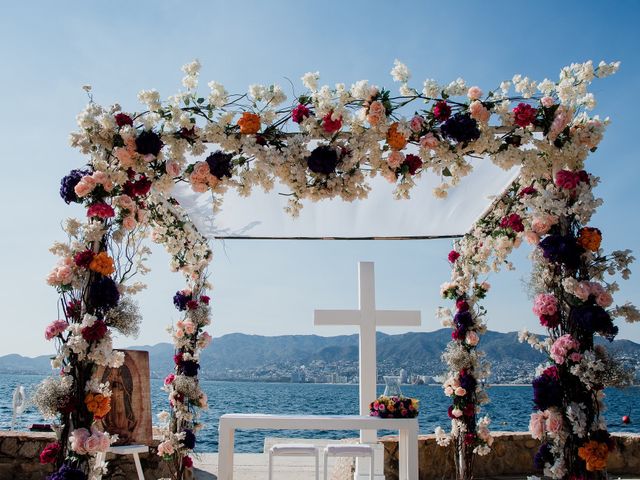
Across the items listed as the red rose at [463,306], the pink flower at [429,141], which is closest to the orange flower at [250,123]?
the pink flower at [429,141]

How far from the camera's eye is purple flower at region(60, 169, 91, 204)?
4.07 m

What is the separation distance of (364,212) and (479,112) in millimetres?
2589

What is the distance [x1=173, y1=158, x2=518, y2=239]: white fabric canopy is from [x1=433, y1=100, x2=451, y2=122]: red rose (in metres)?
1.17

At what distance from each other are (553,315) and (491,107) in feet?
4.96

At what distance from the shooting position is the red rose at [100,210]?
399 centimetres

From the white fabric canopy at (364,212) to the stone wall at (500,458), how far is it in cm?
259

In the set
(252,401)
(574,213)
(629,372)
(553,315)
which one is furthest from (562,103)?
(252,401)

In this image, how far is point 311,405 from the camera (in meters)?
46.7

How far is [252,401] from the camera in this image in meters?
46.6

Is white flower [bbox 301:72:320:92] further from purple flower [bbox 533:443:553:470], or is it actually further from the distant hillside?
the distant hillside

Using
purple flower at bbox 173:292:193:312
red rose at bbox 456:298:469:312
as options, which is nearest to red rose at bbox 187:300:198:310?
purple flower at bbox 173:292:193:312

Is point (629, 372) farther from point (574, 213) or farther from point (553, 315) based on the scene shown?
point (574, 213)

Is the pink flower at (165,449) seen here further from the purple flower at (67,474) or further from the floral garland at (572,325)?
the floral garland at (572,325)

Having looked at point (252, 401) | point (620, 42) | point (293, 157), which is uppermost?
point (620, 42)
